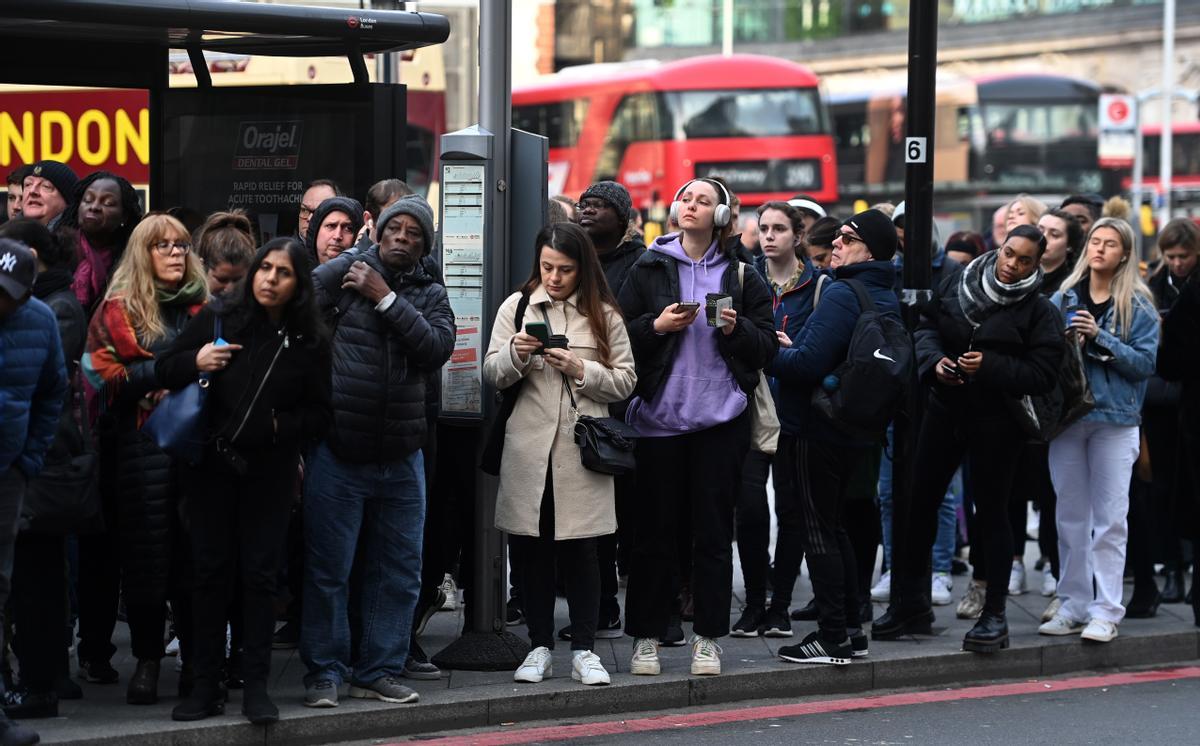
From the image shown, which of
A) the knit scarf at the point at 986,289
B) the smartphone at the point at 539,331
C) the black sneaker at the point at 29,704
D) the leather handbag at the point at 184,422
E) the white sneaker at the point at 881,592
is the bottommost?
the white sneaker at the point at 881,592

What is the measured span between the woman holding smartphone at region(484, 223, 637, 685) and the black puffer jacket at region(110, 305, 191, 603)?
128cm

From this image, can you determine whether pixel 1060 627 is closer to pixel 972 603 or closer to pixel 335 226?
pixel 972 603

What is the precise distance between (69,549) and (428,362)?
72.6 inches

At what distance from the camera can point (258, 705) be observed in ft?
19.4

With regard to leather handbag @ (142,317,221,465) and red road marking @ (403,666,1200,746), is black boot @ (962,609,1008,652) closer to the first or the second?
red road marking @ (403,666,1200,746)

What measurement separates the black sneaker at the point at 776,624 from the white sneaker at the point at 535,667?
1.47 m

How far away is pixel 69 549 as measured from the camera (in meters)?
6.88

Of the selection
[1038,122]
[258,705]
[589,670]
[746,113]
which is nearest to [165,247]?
[258,705]

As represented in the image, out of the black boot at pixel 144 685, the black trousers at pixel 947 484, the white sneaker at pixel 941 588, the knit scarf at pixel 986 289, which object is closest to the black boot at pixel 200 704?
the black boot at pixel 144 685

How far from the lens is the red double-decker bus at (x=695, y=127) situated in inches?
1096

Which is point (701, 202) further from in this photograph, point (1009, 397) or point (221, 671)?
point (221, 671)

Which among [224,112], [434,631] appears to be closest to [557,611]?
[434,631]

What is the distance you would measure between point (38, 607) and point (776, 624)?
11.2 ft

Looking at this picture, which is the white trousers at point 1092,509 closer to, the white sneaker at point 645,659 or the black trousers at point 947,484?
the black trousers at point 947,484
